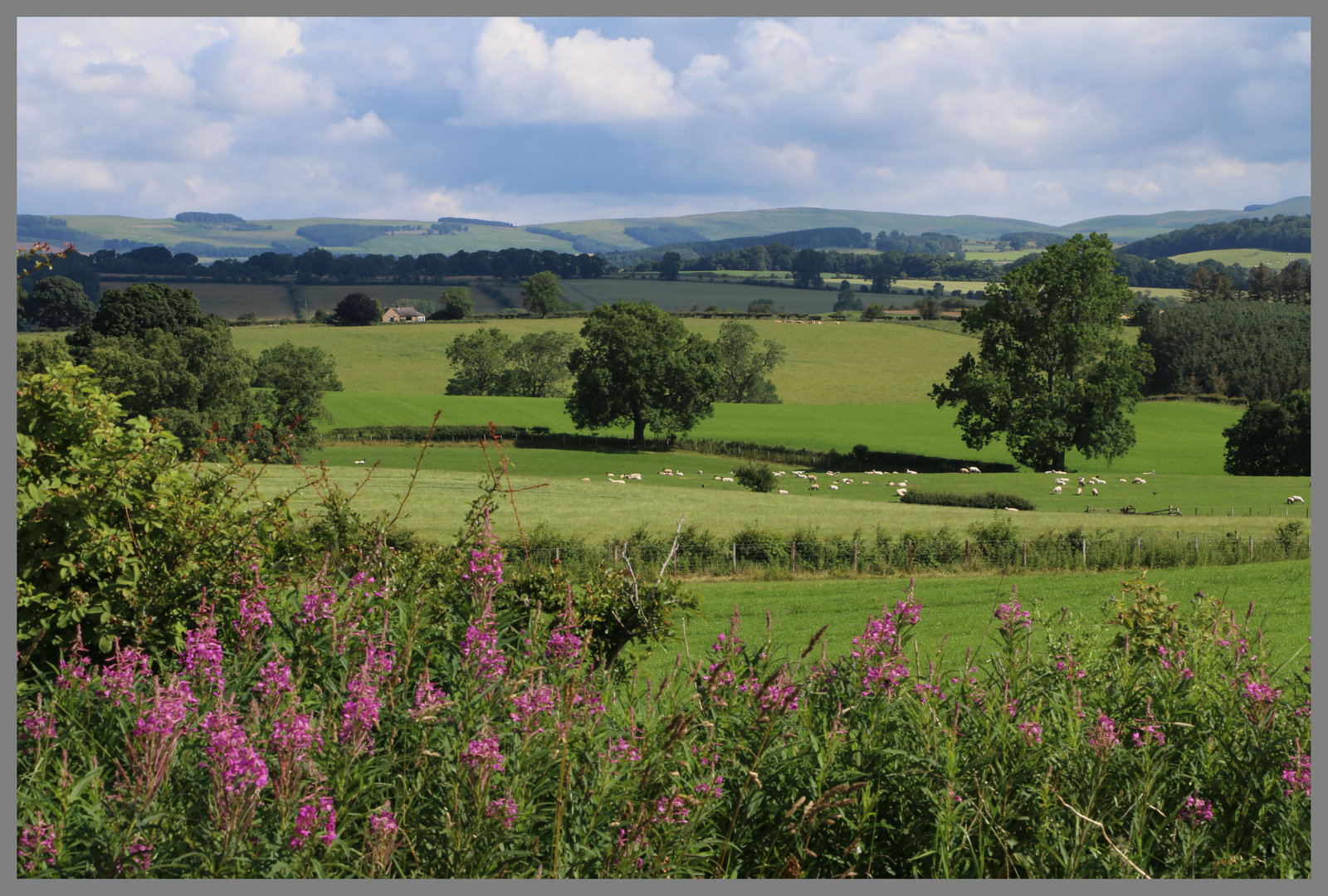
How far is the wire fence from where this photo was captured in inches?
1017

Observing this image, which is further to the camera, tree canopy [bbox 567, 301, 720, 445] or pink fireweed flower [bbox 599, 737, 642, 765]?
tree canopy [bbox 567, 301, 720, 445]

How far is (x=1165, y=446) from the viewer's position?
219ft

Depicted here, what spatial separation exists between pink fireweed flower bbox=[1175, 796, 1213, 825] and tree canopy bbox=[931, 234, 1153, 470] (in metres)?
53.9

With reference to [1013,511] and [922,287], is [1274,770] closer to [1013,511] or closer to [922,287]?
[1013,511]

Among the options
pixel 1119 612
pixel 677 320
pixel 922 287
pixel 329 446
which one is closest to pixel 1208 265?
pixel 922 287

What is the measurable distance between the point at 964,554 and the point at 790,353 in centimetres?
7606

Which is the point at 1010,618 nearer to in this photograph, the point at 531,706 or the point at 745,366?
the point at 531,706

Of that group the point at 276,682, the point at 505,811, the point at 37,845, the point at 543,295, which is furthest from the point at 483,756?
the point at 543,295

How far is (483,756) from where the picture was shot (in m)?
2.69

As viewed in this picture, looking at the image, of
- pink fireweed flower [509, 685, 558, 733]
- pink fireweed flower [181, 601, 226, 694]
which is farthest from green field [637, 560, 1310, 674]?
pink fireweed flower [509, 685, 558, 733]

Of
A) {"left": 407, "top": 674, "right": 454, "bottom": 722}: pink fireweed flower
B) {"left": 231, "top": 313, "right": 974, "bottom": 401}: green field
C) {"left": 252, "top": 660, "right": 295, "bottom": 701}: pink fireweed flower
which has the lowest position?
{"left": 231, "top": 313, "right": 974, "bottom": 401}: green field

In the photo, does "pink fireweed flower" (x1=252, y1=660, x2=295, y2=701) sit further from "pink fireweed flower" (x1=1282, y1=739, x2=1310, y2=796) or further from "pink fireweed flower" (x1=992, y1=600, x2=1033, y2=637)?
"pink fireweed flower" (x1=1282, y1=739, x2=1310, y2=796)

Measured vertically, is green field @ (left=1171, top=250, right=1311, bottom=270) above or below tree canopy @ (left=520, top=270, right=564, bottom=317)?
above

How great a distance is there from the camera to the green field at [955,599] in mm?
16812
